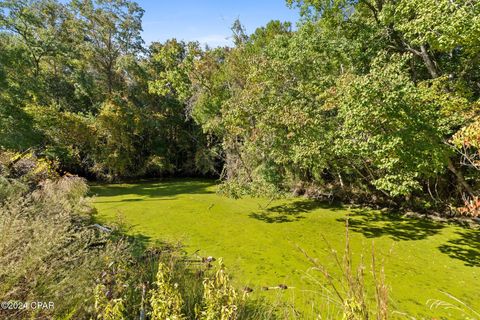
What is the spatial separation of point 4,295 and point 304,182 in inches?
392

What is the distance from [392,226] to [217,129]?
7.90 m

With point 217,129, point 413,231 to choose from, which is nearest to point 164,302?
point 413,231

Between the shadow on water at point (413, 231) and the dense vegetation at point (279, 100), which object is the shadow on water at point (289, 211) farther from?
the shadow on water at point (413, 231)

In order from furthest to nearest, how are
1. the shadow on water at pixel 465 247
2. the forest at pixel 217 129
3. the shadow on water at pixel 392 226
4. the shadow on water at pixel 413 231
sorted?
the shadow on water at pixel 392 226 → the shadow on water at pixel 413 231 → the shadow on water at pixel 465 247 → the forest at pixel 217 129

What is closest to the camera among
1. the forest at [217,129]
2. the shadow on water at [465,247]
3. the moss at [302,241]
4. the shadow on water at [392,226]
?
the forest at [217,129]

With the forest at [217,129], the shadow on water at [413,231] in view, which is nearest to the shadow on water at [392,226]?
the shadow on water at [413,231]

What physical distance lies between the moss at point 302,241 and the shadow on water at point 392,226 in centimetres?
2

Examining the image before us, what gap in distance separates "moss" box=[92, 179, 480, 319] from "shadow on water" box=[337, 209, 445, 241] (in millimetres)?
24

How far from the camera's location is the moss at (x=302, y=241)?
3945 mm

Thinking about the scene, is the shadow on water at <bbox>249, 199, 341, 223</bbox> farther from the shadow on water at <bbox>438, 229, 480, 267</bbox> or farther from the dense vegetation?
the shadow on water at <bbox>438, 229, 480, 267</bbox>

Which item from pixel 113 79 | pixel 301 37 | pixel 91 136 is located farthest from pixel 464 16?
pixel 113 79

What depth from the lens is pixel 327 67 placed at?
899 centimetres

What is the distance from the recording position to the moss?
3.95 meters

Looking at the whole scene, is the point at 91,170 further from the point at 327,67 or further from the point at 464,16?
the point at 464,16
